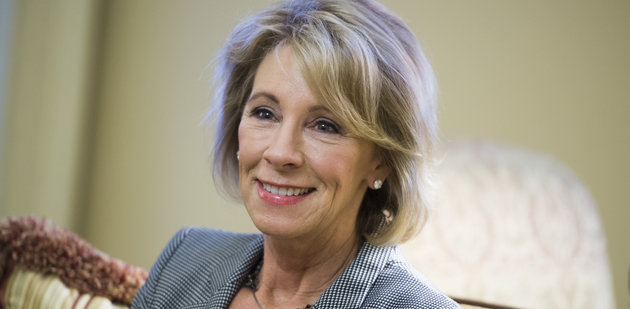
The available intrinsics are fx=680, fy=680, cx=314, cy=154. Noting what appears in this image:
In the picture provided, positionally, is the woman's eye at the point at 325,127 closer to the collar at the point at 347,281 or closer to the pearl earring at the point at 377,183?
the pearl earring at the point at 377,183

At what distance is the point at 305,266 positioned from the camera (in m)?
1.61

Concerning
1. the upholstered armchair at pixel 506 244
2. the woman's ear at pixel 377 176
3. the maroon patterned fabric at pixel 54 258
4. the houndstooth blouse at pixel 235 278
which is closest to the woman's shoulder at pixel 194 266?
the houndstooth blouse at pixel 235 278

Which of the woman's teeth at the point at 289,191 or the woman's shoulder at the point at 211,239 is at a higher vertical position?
the woman's teeth at the point at 289,191

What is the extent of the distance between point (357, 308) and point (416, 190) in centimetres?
32

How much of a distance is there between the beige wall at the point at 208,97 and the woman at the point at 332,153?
59 cm

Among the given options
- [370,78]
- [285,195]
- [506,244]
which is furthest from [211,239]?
[506,244]

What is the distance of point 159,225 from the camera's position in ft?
10.7

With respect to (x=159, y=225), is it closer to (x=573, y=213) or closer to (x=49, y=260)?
(x=49, y=260)

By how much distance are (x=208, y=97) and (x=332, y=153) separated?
5.76ft

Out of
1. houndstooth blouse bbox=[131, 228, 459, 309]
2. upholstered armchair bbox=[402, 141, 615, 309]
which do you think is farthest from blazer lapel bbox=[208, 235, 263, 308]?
upholstered armchair bbox=[402, 141, 615, 309]

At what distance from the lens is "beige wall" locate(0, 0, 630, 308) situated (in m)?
2.43

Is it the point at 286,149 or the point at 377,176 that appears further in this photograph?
the point at 377,176

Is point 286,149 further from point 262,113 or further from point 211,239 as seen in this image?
point 211,239

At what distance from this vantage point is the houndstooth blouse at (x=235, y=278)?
4.81ft
